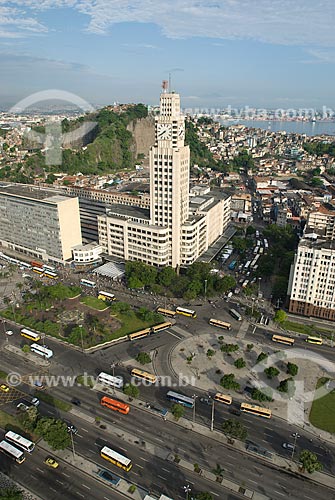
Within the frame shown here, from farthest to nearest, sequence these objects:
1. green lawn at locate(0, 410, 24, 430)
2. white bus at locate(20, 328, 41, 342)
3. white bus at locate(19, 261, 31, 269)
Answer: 1. white bus at locate(19, 261, 31, 269)
2. white bus at locate(20, 328, 41, 342)
3. green lawn at locate(0, 410, 24, 430)

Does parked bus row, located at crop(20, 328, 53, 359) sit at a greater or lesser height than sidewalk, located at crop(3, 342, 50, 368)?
greater

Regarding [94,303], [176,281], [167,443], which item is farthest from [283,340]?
[94,303]

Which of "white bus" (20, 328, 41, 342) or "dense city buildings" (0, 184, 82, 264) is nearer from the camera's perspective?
"white bus" (20, 328, 41, 342)

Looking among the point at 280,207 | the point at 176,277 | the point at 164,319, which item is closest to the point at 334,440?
the point at 164,319

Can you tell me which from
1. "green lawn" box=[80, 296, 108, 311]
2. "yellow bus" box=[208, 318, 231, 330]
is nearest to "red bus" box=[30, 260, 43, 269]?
"green lawn" box=[80, 296, 108, 311]

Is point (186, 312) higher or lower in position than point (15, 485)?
higher

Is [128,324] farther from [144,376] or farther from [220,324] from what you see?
[220,324]

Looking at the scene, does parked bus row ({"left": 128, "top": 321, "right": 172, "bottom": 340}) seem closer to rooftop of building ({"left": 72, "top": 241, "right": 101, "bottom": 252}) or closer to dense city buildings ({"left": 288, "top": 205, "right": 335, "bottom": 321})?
dense city buildings ({"left": 288, "top": 205, "right": 335, "bottom": 321})

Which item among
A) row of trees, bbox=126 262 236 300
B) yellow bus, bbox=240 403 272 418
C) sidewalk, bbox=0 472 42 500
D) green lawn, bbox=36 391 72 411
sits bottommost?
sidewalk, bbox=0 472 42 500
